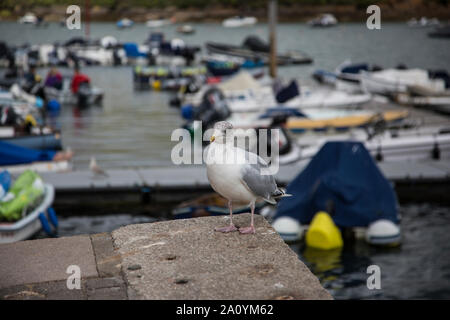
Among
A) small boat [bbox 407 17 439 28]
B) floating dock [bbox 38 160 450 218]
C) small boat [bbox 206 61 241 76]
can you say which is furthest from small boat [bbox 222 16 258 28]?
floating dock [bbox 38 160 450 218]

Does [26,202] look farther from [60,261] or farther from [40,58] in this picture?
[40,58]

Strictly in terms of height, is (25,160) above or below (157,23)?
above

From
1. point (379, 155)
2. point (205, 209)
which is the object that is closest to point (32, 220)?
point (205, 209)

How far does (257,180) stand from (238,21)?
16573cm

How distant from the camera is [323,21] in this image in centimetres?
17038

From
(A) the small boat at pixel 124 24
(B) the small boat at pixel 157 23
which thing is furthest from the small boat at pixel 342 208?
(B) the small boat at pixel 157 23

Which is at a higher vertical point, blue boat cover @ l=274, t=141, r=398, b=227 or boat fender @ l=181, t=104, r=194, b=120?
blue boat cover @ l=274, t=141, r=398, b=227

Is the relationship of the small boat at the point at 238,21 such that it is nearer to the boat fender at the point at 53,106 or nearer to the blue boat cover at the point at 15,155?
the boat fender at the point at 53,106

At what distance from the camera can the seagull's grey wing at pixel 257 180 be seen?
5.68 meters

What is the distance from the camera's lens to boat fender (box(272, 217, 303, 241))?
47.3ft

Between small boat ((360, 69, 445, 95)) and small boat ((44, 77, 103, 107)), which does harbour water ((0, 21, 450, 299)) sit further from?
small boat ((360, 69, 445, 95))

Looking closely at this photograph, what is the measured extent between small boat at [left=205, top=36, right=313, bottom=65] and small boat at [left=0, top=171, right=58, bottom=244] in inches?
1962

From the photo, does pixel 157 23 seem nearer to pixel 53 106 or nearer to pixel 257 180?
pixel 53 106

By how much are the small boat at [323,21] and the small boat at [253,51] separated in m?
96.5
